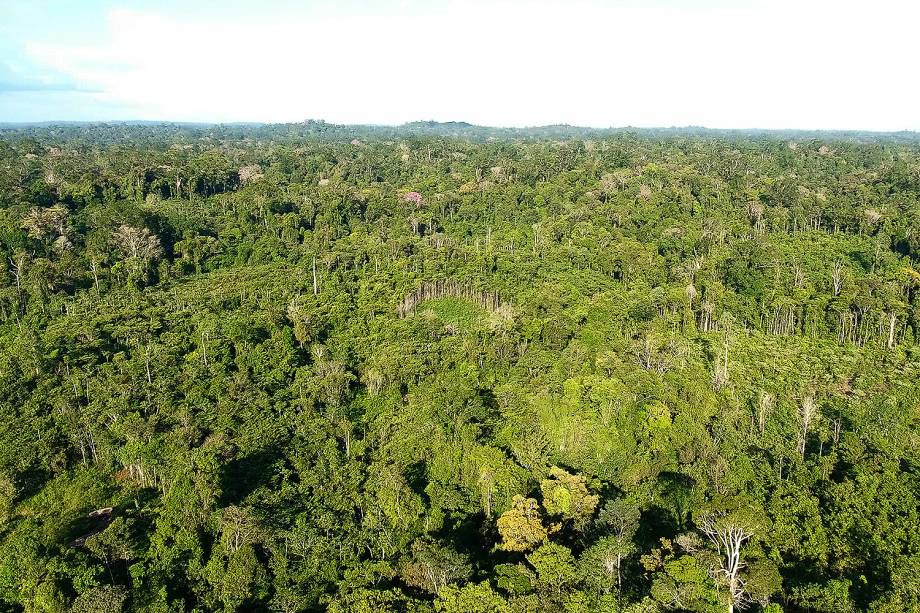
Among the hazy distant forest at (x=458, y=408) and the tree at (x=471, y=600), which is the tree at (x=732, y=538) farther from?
the tree at (x=471, y=600)

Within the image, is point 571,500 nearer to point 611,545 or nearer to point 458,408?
point 611,545

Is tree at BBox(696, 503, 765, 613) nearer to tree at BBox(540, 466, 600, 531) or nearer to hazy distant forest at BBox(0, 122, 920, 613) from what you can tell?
hazy distant forest at BBox(0, 122, 920, 613)

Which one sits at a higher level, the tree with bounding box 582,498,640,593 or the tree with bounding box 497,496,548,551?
the tree with bounding box 582,498,640,593

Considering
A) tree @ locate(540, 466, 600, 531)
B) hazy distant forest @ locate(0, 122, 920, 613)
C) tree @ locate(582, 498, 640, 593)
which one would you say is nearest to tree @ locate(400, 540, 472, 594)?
hazy distant forest @ locate(0, 122, 920, 613)

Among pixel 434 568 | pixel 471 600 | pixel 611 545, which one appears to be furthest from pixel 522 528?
pixel 471 600

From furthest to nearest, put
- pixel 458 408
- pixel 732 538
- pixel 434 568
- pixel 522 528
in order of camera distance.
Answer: pixel 458 408
pixel 522 528
pixel 434 568
pixel 732 538

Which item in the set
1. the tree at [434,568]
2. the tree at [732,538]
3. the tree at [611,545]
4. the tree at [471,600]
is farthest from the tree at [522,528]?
the tree at [732,538]

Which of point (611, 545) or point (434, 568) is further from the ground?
point (611, 545)

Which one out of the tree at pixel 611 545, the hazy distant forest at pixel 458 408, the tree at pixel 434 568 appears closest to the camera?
the tree at pixel 611 545
